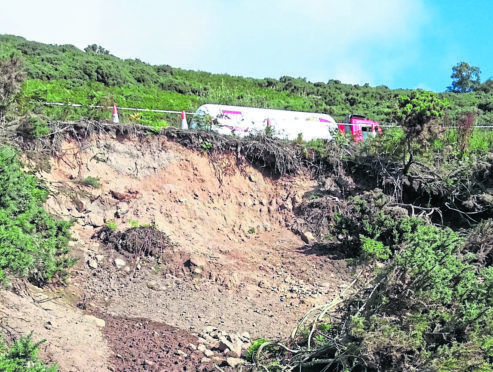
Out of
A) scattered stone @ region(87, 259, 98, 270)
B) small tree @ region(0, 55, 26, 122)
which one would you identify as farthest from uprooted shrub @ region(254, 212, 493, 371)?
small tree @ region(0, 55, 26, 122)

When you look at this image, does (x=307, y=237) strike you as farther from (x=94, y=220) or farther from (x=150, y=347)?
(x=150, y=347)

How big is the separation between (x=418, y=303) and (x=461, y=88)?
47.2 m

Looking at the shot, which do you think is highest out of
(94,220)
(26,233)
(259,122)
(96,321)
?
(259,122)

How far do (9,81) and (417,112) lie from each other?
9.22 meters

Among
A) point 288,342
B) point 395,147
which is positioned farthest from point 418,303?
point 395,147

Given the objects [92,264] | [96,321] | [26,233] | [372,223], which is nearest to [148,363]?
[96,321]

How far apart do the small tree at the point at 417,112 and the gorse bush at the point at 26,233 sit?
8.56 meters

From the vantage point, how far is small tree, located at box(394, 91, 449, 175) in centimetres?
1284

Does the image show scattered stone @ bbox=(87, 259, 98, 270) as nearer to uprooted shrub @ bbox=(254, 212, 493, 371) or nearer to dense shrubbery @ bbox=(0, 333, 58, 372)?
uprooted shrub @ bbox=(254, 212, 493, 371)

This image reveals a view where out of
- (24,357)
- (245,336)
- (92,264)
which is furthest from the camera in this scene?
(92,264)

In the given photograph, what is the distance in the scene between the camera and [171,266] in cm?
990

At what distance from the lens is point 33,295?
24.4 feet

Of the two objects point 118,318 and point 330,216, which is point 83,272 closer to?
point 118,318

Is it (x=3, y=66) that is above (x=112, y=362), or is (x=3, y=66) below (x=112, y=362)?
above
